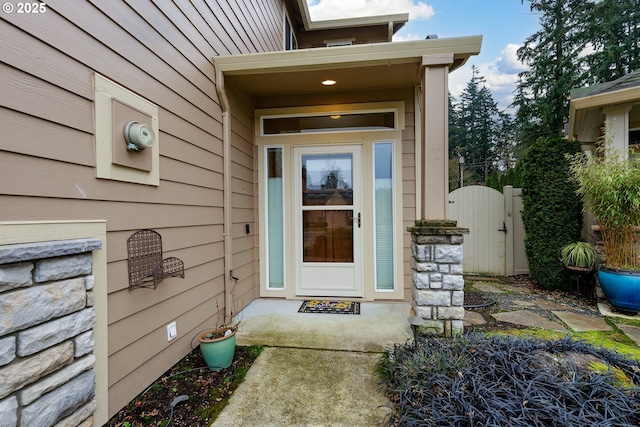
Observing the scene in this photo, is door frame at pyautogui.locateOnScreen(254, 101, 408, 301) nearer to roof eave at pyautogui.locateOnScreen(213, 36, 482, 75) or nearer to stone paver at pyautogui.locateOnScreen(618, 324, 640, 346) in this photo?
roof eave at pyautogui.locateOnScreen(213, 36, 482, 75)

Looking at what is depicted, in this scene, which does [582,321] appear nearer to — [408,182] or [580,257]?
[580,257]

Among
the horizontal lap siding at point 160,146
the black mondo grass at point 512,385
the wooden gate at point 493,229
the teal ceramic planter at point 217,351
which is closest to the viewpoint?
the horizontal lap siding at point 160,146

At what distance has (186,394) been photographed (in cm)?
190

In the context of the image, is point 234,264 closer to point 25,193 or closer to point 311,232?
point 311,232

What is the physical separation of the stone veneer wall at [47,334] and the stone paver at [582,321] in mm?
3863

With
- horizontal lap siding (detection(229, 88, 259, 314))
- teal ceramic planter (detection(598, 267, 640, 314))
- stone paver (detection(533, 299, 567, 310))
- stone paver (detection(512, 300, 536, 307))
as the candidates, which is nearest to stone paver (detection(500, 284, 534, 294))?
stone paver (detection(533, 299, 567, 310))

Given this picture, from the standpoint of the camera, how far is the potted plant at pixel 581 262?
367 cm

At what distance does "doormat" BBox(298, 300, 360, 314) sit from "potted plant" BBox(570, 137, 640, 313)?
2818 millimetres

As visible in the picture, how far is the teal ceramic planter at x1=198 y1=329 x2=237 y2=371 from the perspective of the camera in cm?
213

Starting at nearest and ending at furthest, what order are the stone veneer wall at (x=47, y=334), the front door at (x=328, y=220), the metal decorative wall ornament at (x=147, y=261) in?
the stone veneer wall at (x=47, y=334) < the metal decorative wall ornament at (x=147, y=261) < the front door at (x=328, y=220)

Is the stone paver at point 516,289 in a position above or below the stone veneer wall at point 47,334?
below

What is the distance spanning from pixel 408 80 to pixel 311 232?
6.99 feet

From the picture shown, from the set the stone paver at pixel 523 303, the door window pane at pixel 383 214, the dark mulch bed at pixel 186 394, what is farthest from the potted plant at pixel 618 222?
the dark mulch bed at pixel 186 394

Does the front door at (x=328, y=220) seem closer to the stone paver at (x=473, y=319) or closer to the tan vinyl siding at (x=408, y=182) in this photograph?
the tan vinyl siding at (x=408, y=182)
